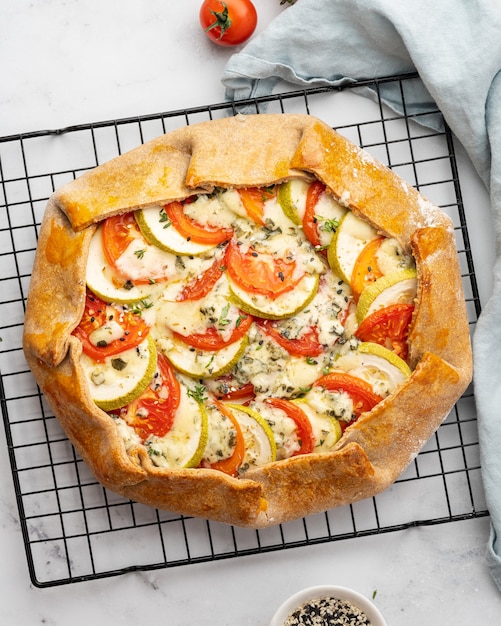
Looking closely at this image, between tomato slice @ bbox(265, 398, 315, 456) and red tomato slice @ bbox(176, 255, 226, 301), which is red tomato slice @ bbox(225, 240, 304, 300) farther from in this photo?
tomato slice @ bbox(265, 398, 315, 456)

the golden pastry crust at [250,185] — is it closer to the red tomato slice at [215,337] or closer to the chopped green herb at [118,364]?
the chopped green herb at [118,364]

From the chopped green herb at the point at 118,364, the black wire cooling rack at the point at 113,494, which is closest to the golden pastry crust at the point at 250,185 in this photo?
the chopped green herb at the point at 118,364

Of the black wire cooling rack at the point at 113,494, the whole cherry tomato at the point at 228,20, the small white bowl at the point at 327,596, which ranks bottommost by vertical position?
the small white bowl at the point at 327,596

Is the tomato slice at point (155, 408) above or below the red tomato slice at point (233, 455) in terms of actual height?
above

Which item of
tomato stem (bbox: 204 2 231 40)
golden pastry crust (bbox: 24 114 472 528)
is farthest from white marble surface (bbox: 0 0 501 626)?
golden pastry crust (bbox: 24 114 472 528)

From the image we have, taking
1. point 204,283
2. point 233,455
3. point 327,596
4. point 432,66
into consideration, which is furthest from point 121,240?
point 327,596

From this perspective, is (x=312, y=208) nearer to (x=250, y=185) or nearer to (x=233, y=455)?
(x=250, y=185)
